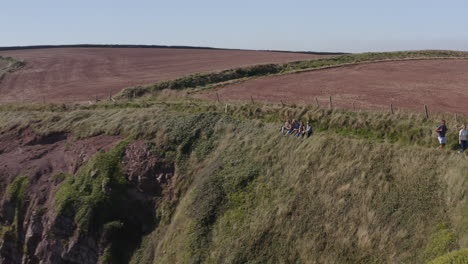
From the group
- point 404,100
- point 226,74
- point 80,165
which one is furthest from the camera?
point 226,74

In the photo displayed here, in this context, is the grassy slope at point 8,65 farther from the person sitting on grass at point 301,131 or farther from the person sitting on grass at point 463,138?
the person sitting on grass at point 463,138

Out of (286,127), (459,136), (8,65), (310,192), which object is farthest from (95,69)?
(459,136)

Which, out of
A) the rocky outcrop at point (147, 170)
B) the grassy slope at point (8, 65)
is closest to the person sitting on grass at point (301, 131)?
the rocky outcrop at point (147, 170)

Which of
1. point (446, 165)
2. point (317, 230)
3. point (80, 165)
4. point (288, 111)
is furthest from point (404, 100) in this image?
Result: point (80, 165)

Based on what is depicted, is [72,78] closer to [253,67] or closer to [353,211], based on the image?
[253,67]

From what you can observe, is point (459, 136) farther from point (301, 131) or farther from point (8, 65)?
point (8, 65)

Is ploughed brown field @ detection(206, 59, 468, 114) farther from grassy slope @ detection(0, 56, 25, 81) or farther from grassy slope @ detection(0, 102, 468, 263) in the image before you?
grassy slope @ detection(0, 56, 25, 81)

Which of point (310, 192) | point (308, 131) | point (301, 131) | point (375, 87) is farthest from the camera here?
point (375, 87)

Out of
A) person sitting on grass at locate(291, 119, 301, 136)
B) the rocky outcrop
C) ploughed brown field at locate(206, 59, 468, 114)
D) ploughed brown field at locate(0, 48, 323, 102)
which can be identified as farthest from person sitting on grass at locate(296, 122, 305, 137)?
ploughed brown field at locate(0, 48, 323, 102)
